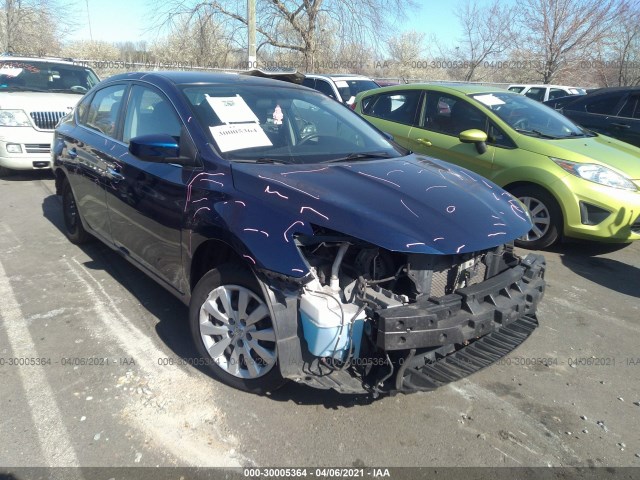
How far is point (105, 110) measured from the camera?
4.18 meters

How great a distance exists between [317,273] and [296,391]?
0.78m

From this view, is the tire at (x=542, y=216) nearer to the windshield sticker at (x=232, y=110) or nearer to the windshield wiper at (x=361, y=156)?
the windshield wiper at (x=361, y=156)

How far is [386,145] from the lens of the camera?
376cm

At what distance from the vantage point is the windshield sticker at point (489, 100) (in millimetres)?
5974

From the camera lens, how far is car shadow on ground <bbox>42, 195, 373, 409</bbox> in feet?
9.33

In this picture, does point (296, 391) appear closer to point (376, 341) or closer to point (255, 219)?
point (376, 341)

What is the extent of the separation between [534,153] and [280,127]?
324cm

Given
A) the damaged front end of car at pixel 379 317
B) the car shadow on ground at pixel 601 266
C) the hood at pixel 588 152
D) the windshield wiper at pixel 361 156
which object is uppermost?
the windshield wiper at pixel 361 156

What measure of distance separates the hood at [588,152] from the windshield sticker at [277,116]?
10.4ft

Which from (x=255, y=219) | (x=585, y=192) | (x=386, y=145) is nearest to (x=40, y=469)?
(x=255, y=219)

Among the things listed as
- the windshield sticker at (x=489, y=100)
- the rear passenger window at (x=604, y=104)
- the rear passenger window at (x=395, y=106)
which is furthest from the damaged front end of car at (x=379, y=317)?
the rear passenger window at (x=604, y=104)

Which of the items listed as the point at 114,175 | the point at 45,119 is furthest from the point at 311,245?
the point at 45,119

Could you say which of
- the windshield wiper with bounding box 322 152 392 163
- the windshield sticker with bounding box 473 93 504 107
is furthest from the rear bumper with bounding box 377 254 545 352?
the windshield sticker with bounding box 473 93 504 107

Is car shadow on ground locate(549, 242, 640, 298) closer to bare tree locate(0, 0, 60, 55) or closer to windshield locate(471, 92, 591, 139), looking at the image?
windshield locate(471, 92, 591, 139)
